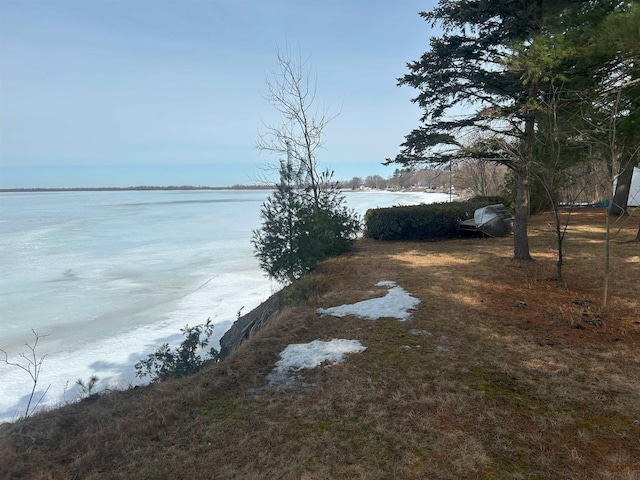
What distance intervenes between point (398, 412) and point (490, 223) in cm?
985

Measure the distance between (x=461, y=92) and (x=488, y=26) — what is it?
128 centimetres

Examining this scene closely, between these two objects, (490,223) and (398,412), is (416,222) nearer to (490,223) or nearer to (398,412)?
(490,223)

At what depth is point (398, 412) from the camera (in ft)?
9.18

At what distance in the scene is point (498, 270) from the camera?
7.10 metres

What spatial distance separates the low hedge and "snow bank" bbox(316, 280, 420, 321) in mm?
5859

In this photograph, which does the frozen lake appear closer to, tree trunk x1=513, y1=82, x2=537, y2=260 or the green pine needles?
the green pine needles

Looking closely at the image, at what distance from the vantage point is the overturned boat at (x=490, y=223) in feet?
37.1

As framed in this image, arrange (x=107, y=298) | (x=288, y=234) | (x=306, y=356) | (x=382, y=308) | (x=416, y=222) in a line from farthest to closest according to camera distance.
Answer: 1. (x=416, y=222)
2. (x=107, y=298)
3. (x=288, y=234)
4. (x=382, y=308)
5. (x=306, y=356)

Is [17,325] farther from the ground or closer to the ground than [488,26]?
closer to the ground

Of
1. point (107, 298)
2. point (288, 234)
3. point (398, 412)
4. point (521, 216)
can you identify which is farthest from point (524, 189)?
point (107, 298)

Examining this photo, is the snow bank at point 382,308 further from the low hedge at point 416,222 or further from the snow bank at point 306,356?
the low hedge at point 416,222

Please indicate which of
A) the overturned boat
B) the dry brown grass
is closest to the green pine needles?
the dry brown grass

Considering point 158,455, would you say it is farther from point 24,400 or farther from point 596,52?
point 596,52

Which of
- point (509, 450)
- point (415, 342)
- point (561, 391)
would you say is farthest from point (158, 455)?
point (561, 391)
